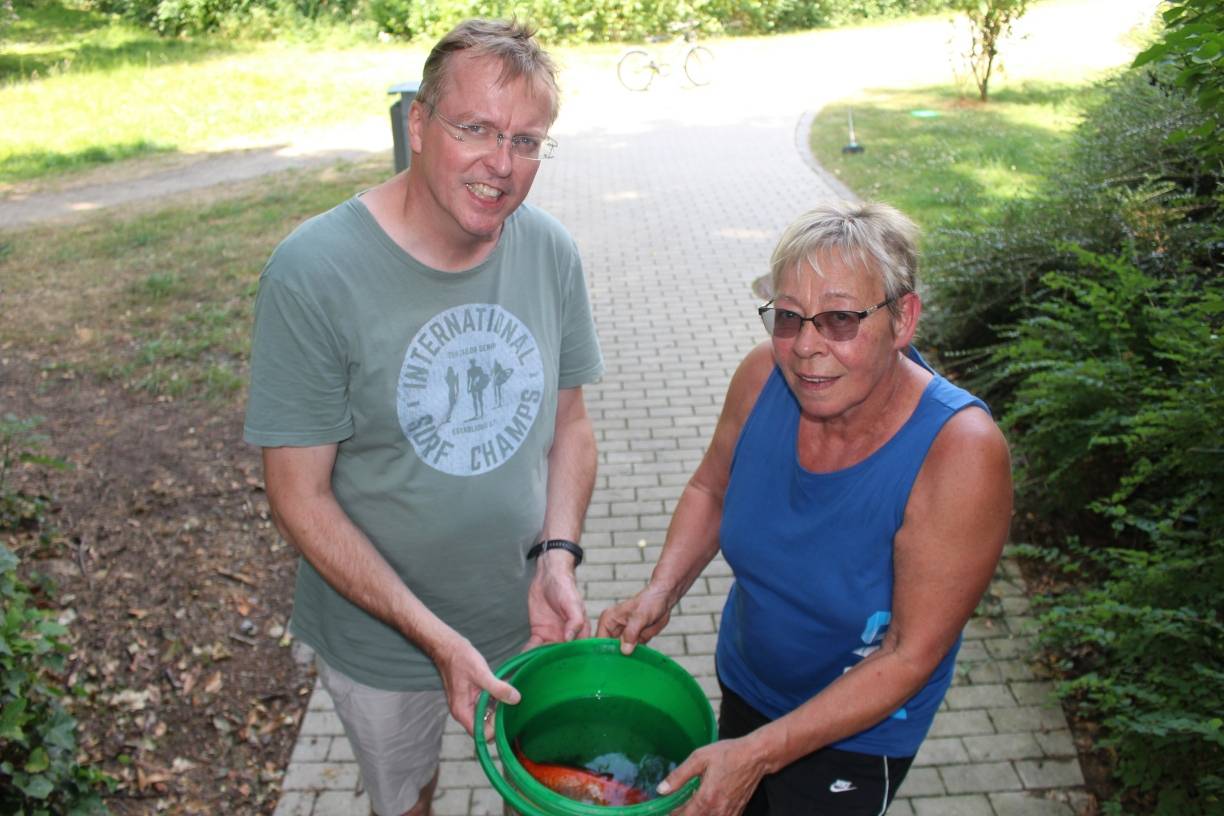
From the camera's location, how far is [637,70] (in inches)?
787

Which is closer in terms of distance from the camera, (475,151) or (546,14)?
(475,151)

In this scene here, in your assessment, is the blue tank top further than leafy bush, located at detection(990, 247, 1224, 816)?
No

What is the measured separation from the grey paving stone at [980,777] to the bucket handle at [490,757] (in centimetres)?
211

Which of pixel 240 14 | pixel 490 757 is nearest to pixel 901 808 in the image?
pixel 490 757

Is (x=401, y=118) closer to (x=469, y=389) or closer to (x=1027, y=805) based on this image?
(x=469, y=389)

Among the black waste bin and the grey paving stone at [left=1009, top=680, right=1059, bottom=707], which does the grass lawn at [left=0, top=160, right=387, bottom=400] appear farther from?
the grey paving stone at [left=1009, top=680, right=1059, bottom=707]

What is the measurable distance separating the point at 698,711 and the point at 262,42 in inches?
994

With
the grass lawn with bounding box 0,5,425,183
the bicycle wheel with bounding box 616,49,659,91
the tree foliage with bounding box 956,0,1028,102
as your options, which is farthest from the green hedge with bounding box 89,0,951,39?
the tree foliage with bounding box 956,0,1028,102

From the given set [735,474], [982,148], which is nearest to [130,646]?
[735,474]

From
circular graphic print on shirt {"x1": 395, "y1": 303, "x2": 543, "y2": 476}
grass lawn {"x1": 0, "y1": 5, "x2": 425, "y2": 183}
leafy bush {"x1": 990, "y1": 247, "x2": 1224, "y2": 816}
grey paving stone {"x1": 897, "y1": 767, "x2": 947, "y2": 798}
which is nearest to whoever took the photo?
circular graphic print on shirt {"x1": 395, "y1": 303, "x2": 543, "y2": 476}

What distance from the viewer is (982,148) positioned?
42.1 feet

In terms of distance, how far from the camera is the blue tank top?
2.07m

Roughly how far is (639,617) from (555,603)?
9.0 inches

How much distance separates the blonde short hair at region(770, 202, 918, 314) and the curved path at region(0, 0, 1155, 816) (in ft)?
7.39
